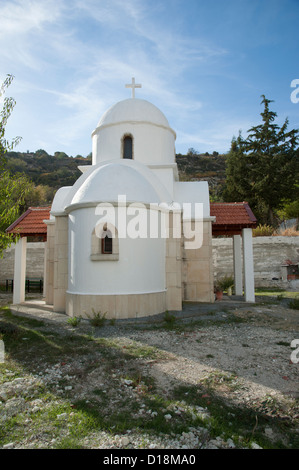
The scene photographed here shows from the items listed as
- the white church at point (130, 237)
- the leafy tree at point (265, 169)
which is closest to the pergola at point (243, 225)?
the white church at point (130, 237)

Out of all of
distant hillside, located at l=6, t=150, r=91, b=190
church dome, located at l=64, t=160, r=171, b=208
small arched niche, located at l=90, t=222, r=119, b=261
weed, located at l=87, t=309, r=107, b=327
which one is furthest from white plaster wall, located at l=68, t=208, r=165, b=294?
distant hillside, located at l=6, t=150, r=91, b=190

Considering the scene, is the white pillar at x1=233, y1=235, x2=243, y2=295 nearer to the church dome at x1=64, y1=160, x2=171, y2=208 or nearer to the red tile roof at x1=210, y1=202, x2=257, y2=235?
the red tile roof at x1=210, y1=202, x2=257, y2=235

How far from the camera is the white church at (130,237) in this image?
8531mm

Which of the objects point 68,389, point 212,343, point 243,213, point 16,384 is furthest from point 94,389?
point 243,213

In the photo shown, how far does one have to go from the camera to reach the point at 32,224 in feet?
40.9

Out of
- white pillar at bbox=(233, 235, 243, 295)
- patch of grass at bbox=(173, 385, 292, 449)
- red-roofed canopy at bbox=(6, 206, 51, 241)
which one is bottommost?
patch of grass at bbox=(173, 385, 292, 449)

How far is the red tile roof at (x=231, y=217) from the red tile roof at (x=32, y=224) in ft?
21.2

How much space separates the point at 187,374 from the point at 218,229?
794 cm

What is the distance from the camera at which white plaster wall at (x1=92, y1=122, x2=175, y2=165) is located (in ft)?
38.6

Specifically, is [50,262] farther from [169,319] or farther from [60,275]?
[169,319]

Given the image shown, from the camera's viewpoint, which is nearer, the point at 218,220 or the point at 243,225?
the point at 243,225

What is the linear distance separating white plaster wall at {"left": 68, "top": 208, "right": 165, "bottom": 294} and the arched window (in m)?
3.76

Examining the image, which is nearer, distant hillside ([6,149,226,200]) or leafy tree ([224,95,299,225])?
leafy tree ([224,95,299,225])

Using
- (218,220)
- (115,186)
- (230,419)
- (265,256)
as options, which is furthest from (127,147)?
(230,419)
